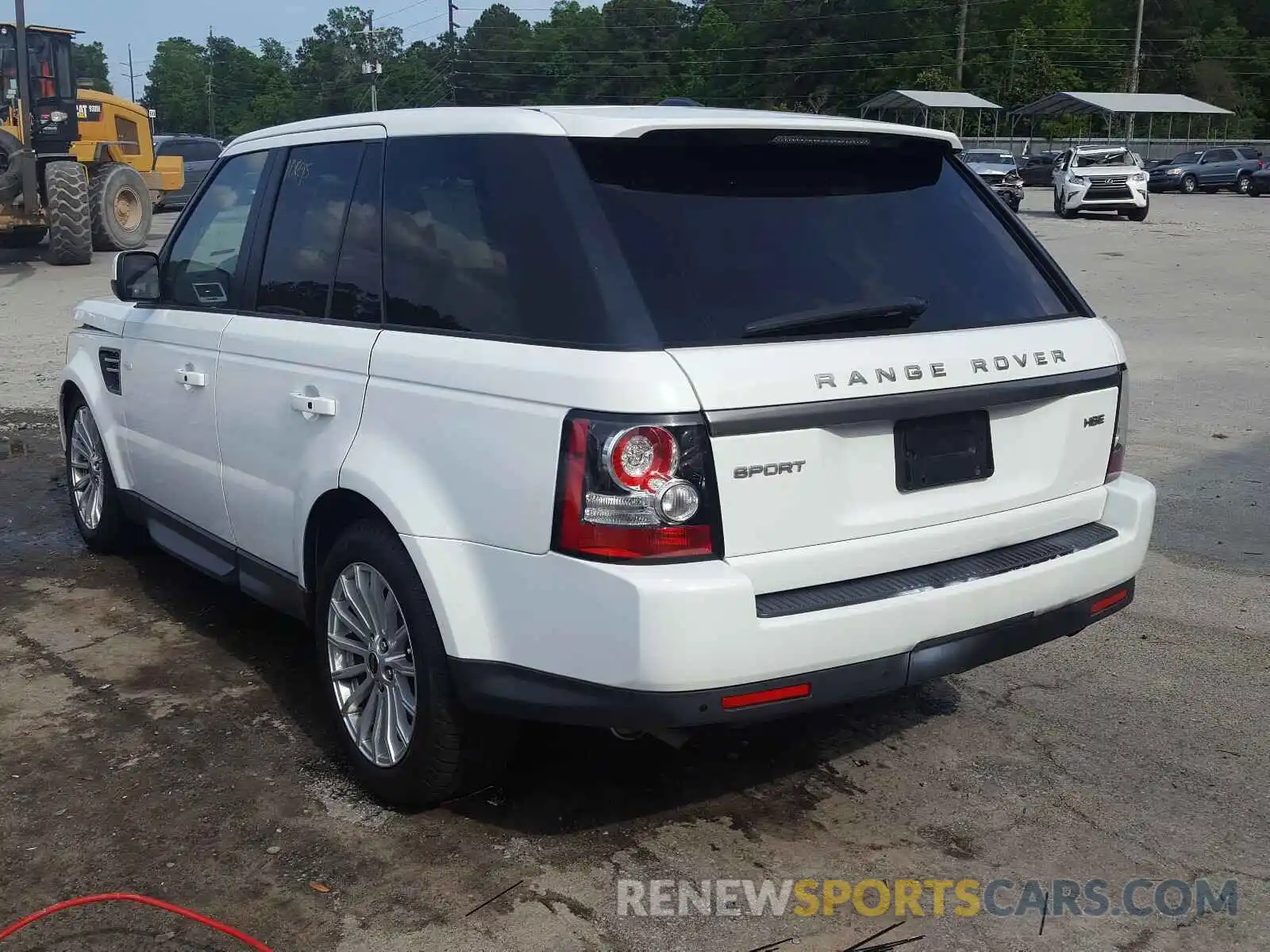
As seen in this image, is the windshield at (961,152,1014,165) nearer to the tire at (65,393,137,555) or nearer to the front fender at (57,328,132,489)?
the tire at (65,393,137,555)

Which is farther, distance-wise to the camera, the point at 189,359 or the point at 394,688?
the point at 189,359

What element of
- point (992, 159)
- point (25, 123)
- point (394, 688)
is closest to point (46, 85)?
point (25, 123)

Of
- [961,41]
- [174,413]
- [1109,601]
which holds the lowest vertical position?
[1109,601]

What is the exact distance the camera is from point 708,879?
11.1ft

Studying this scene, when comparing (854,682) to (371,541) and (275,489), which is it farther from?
(275,489)

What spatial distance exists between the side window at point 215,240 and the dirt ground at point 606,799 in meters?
1.38

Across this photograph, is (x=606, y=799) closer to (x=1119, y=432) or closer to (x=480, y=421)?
(x=480, y=421)

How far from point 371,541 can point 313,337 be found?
772mm

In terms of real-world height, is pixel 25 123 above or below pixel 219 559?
above

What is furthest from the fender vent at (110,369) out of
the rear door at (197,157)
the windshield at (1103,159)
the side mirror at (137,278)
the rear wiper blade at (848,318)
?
the rear door at (197,157)

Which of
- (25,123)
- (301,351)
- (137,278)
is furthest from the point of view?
(25,123)

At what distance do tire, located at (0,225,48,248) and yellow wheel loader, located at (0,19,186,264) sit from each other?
39mm

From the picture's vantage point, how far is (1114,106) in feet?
193

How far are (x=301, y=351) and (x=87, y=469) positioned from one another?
2783 millimetres
